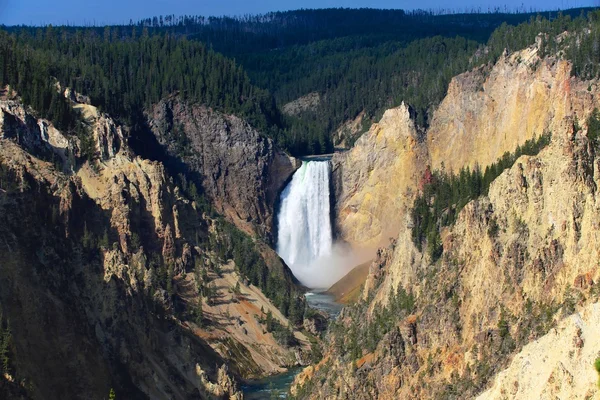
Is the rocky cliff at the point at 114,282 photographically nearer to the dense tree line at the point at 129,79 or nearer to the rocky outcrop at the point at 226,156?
the rocky outcrop at the point at 226,156

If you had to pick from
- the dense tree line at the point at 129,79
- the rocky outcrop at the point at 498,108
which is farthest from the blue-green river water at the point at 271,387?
the dense tree line at the point at 129,79

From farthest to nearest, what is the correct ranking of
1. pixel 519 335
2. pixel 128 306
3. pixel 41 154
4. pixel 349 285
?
pixel 349 285, pixel 41 154, pixel 128 306, pixel 519 335

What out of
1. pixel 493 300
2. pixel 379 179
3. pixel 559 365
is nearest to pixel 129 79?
pixel 379 179

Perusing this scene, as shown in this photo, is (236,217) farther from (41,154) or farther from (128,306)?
(128,306)

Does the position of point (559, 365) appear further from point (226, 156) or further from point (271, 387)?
point (226, 156)

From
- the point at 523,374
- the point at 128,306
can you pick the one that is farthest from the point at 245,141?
the point at 523,374

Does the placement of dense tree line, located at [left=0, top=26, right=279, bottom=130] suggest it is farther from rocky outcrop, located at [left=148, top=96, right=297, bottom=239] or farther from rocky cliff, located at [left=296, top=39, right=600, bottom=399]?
rocky cliff, located at [left=296, top=39, right=600, bottom=399]

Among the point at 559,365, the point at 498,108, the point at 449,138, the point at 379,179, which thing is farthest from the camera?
the point at 379,179

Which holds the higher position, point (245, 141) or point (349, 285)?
point (245, 141)
